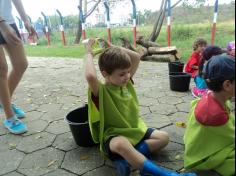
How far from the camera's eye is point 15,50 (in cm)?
299

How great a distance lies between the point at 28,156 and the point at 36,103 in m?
1.62

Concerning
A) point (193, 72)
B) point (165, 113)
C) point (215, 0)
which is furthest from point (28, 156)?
point (215, 0)

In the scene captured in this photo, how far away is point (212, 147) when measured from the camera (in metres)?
2.04

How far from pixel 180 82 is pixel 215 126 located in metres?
2.22

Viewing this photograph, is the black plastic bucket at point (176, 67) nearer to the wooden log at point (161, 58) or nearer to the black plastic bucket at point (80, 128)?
the wooden log at point (161, 58)

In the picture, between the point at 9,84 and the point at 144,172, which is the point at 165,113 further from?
the point at 9,84

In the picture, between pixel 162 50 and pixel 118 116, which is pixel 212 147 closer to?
pixel 118 116

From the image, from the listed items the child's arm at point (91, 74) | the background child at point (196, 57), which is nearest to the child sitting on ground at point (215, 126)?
the child's arm at point (91, 74)

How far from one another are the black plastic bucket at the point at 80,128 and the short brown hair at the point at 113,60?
536 millimetres

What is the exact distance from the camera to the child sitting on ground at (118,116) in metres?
2.04

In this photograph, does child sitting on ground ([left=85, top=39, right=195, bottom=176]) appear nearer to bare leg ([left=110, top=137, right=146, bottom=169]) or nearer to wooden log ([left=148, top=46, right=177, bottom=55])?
bare leg ([left=110, top=137, right=146, bottom=169])

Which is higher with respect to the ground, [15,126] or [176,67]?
[176,67]

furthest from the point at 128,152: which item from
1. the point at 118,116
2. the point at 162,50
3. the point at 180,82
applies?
the point at 162,50

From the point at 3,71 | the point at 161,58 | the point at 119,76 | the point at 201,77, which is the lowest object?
the point at 161,58
